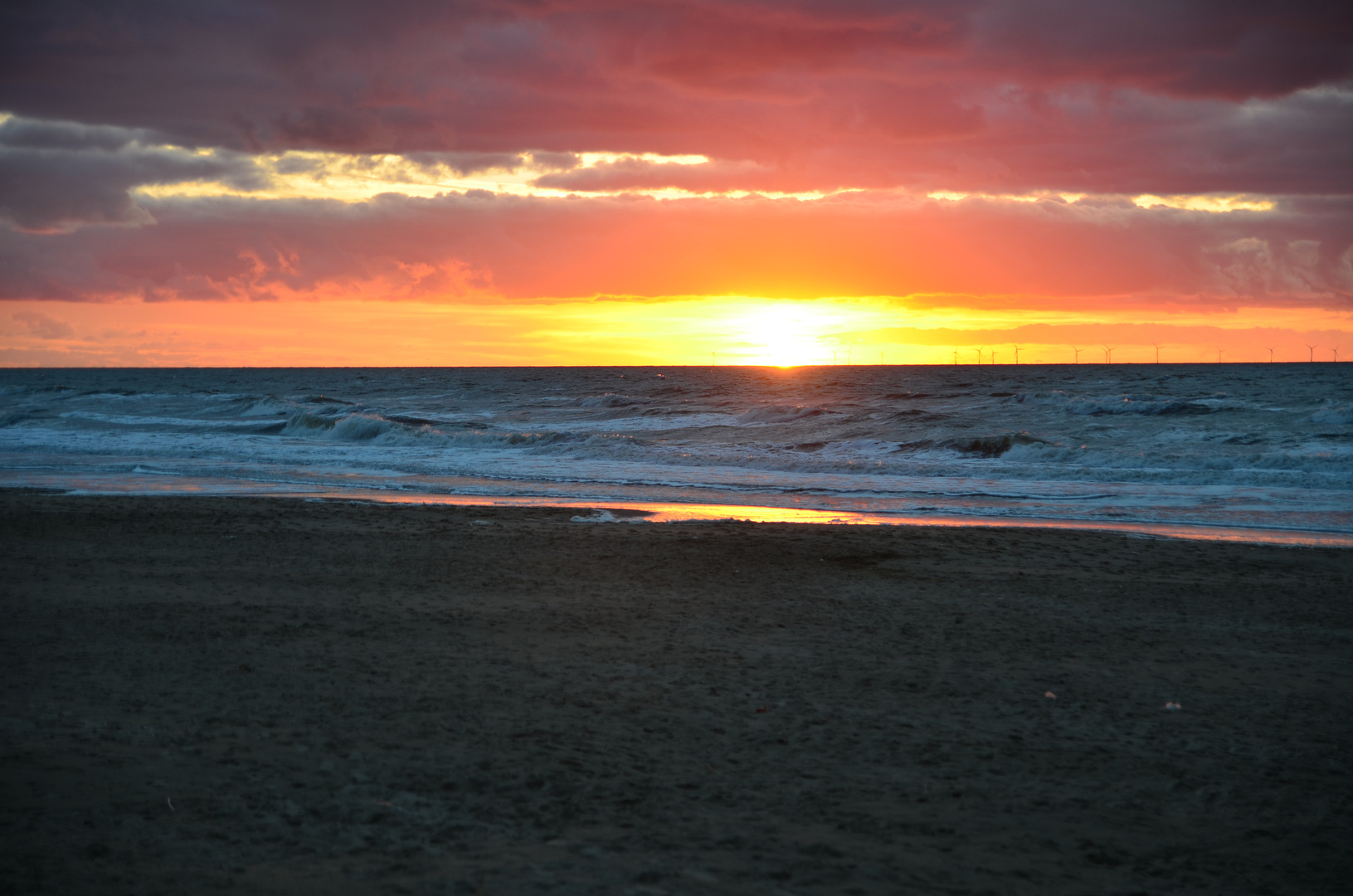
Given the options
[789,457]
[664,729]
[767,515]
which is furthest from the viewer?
[789,457]

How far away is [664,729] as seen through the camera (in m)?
5.27

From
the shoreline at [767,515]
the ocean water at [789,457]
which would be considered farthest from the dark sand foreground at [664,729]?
the ocean water at [789,457]

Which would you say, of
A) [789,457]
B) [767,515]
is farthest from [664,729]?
[789,457]

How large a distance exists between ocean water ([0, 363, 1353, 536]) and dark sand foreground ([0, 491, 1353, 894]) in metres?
7.63

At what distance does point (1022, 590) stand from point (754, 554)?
315 centimetres

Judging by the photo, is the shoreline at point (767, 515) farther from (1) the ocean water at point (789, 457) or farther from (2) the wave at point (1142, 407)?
(2) the wave at point (1142, 407)

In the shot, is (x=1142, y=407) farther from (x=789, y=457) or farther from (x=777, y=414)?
(x=789, y=457)

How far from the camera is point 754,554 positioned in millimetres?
11258

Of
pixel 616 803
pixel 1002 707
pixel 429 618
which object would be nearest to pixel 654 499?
pixel 429 618

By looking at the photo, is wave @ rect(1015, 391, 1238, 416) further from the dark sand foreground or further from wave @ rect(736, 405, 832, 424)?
the dark sand foreground

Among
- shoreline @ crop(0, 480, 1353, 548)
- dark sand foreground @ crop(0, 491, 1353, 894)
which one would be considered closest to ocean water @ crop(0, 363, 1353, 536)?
shoreline @ crop(0, 480, 1353, 548)

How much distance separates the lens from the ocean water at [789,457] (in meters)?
17.9

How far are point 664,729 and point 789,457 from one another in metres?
22.4

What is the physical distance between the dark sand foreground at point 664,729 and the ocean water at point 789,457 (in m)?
7.63
